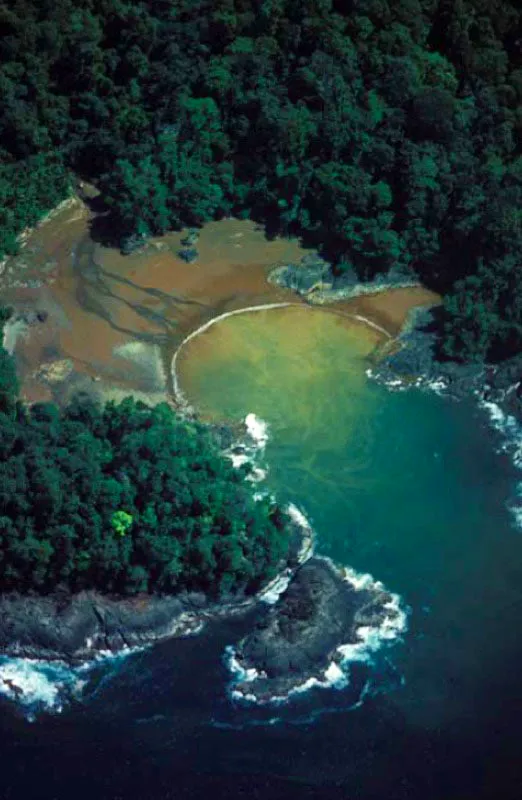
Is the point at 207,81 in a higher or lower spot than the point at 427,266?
higher

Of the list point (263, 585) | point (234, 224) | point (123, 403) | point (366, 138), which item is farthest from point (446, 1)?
point (263, 585)

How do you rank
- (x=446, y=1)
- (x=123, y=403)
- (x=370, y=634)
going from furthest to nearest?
(x=446, y=1), (x=123, y=403), (x=370, y=634)

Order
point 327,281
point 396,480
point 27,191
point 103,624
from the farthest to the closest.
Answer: point 27,191 < point 327,281 < point 396,480 < point 103,624

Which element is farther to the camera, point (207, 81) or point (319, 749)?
point (207, 81)

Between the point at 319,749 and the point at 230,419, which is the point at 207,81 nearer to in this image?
the point at 230,419

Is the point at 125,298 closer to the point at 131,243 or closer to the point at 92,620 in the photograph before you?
the point at 131,243

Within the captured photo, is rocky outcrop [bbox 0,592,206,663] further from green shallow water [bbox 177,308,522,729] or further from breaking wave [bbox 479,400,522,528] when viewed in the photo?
breaking wave [bbox 479,400,522,528]

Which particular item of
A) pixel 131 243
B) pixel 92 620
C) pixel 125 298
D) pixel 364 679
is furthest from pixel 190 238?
pixel 364 679
